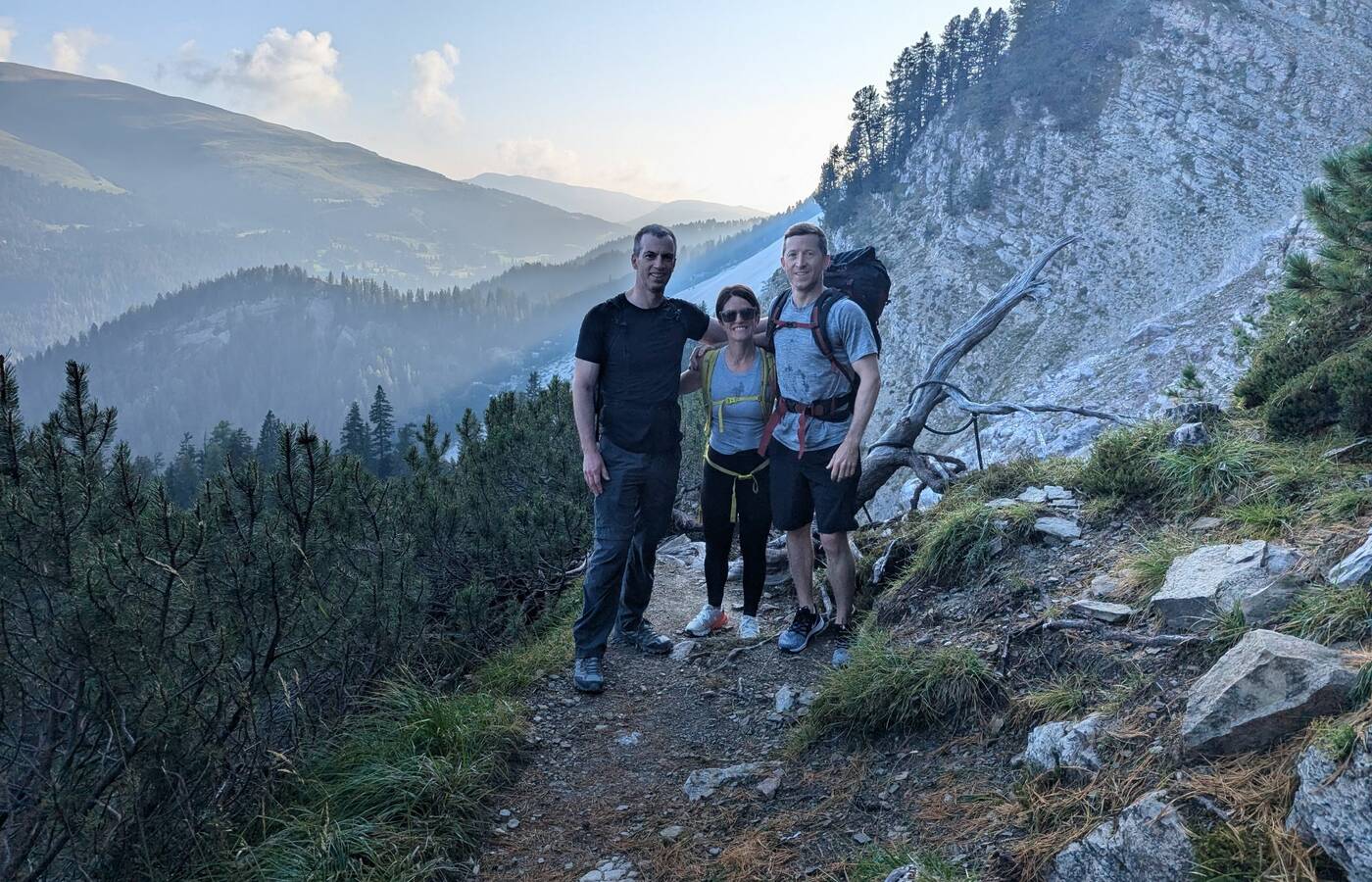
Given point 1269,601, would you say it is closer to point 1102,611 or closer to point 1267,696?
point 1102,611

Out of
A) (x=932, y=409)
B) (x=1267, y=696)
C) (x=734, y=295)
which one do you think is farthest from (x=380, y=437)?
(x=1267, y=696)

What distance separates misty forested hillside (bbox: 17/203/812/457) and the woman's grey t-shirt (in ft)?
423

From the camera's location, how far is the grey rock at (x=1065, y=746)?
277cm

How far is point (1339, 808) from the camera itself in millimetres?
1931

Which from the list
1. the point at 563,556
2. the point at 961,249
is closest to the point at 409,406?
the point at 961,249

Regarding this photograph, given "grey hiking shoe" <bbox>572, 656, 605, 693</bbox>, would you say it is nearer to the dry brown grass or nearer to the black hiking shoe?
the black hiking shoe

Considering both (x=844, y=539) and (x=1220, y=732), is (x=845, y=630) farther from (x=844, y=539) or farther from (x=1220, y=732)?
(x=1220, y=732)

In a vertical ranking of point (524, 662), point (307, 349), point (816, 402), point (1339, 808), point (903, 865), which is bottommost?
point (307, 349)

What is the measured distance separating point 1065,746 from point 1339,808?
38.6 inches

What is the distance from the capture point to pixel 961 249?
51344 millimetres

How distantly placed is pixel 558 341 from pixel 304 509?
151 metres

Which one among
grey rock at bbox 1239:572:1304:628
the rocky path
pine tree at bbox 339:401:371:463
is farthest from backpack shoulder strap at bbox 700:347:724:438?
pine tree at bbox 339:401:371:463

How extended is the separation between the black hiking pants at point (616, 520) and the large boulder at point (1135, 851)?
286 cm

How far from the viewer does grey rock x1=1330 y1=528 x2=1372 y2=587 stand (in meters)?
2.76
